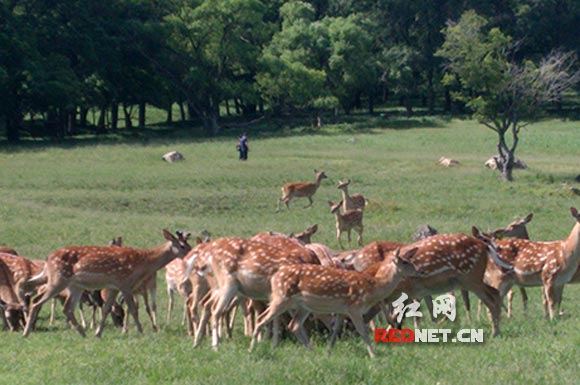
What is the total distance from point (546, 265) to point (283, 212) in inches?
616

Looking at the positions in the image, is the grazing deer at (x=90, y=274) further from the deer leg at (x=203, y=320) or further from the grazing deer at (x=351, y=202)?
the grazing deer at (x=351, y=202)

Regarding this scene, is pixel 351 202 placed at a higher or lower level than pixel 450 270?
lower

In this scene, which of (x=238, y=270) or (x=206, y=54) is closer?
(x=238, y=270)

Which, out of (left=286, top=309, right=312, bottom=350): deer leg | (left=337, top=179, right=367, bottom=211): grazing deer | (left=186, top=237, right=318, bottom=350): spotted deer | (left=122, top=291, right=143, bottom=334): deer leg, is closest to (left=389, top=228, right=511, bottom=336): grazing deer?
(left=186, top=237, right=318, bottom=350): spotted deer

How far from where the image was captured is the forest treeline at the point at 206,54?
54.8 m

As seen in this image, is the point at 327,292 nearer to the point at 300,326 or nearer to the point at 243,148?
the point at 300,326

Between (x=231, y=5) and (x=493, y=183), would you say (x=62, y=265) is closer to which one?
(x=493, y=183)

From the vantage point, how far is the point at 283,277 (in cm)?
1132

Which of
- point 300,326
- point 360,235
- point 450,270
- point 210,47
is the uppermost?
point 210,47

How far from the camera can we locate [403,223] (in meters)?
26.8

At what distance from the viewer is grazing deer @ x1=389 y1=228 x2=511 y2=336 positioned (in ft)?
42.0

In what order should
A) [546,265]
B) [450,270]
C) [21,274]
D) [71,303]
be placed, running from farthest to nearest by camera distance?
[21,274] < [546,265] < [71,303] < [450,270]

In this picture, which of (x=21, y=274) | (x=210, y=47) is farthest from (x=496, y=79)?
(x=210, y=47)

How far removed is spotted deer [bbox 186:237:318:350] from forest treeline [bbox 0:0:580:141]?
40628mm
